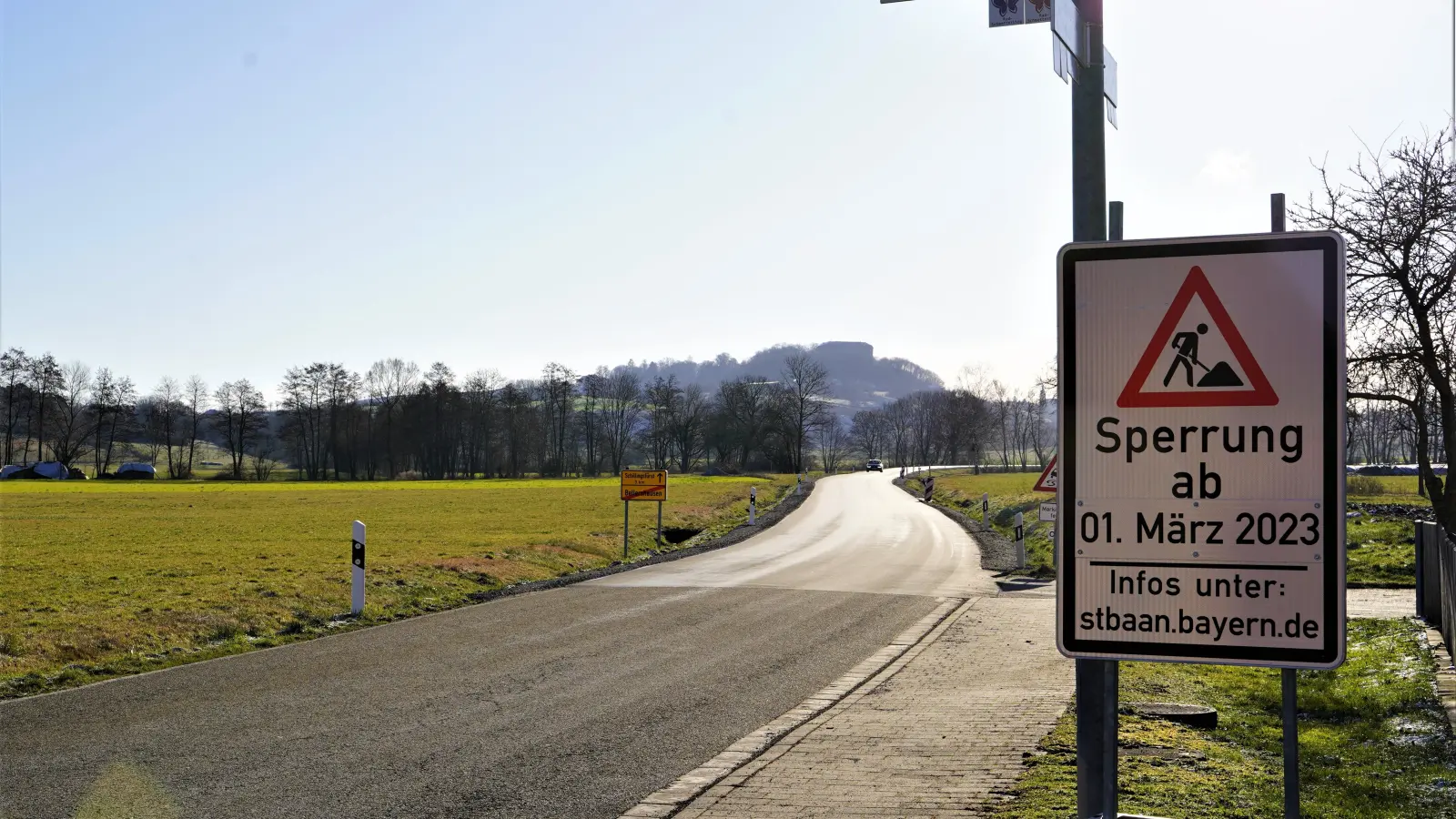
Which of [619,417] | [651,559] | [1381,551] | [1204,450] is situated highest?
[619,417]

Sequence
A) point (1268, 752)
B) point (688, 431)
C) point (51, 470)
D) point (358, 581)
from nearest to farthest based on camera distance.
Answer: point (1268, 752) → point (358, 581) → point (51, 470) → point (688, 431)

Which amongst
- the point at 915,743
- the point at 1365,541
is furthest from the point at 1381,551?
the point at 915,743

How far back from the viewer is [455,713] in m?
9.08

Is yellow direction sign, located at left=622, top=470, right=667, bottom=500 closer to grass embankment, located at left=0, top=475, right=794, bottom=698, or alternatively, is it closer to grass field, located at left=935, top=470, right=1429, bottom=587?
grass embankment, located at left=0, top=475, right=794, bottom=698

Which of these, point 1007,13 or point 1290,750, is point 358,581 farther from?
point 1290,750

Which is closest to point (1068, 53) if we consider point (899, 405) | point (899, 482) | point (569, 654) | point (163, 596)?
point (569, 654)

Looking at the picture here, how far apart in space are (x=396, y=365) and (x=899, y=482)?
235 feet

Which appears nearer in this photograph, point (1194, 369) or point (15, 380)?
point (1194, 369)

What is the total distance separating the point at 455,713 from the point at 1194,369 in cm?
759

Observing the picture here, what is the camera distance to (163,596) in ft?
54.0

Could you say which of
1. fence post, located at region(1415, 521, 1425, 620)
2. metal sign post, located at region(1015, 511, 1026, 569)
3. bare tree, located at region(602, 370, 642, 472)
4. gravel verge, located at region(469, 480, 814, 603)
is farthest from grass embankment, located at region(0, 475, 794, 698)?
bare tree, located at region(602, 370, 642, 472)

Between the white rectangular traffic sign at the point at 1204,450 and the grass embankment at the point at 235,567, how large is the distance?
10.2 m

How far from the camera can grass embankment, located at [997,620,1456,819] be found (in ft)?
20.0

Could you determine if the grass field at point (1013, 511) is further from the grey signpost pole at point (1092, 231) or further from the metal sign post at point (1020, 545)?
the grey signpost pole at point (1092, 231)
